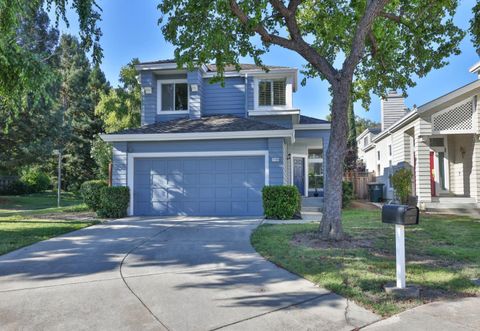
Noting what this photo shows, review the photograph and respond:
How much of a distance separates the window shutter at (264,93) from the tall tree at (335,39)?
13.1 ft

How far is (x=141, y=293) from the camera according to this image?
16.0 ft

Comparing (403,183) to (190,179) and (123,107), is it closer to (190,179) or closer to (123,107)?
(190,179)

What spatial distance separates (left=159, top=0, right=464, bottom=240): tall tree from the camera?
27.5 ft

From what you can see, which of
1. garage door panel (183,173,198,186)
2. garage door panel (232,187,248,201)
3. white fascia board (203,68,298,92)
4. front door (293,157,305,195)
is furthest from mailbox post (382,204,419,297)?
front door (293,157,305,195)

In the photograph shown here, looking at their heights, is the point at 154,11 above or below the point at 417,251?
above

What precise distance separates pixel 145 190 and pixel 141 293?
9172 mm

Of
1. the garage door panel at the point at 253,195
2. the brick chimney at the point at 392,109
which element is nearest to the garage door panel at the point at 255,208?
the garage door panel at the point at 253,195

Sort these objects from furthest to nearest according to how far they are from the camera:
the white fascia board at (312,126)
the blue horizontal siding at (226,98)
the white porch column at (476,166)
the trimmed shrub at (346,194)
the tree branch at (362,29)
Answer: the white fascia board at (312,126), the blue horizontal siding at (226,98), the trimmed shrub at (346,194), the white porch column at (476,166), the tree branch at (362,29)

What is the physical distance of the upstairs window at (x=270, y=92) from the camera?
16.4 m

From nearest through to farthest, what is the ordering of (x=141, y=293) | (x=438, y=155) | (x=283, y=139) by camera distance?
1. (x=141, y=293)
2. (x=283, y=139)
3. (x=438, y=155)

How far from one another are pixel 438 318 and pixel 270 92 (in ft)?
43.8

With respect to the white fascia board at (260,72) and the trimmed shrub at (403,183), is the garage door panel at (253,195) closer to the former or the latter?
the white fascia board at (260,72)

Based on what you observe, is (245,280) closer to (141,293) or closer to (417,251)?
(141,293)

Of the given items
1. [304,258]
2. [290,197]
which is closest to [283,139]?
[290,197]
